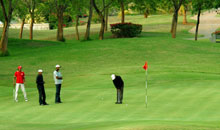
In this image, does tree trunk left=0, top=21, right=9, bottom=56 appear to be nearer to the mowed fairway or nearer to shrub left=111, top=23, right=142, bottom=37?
the mowed fairway

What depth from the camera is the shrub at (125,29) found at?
232ft

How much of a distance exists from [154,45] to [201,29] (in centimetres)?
4335

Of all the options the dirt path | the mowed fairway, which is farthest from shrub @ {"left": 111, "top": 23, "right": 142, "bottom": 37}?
the dirt path

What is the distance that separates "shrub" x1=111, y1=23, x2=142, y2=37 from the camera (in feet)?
232

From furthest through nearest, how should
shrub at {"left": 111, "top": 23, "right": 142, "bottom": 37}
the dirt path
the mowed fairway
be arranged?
the dirt path
shrub at {"left": 111, "top": 23, "right": 142, "bottom": 37}
the mowed fairway

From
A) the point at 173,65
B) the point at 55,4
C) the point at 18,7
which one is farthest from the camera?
the point at 55,4

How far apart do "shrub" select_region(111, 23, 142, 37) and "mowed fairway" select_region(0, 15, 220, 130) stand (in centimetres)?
1207

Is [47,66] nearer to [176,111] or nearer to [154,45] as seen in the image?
[154,45]

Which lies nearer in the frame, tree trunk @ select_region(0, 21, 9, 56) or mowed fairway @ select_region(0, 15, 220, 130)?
mowed fairway @ select_region(0, 15, 220, 130)

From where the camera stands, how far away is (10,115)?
20.9 m

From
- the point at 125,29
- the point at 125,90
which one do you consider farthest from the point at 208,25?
the point at 125,90

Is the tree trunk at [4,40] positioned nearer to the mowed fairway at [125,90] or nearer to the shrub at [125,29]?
the mowed fairway at [125,90]

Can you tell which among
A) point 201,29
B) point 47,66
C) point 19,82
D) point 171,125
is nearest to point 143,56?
point 47,66

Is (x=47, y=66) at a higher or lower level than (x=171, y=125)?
lower
